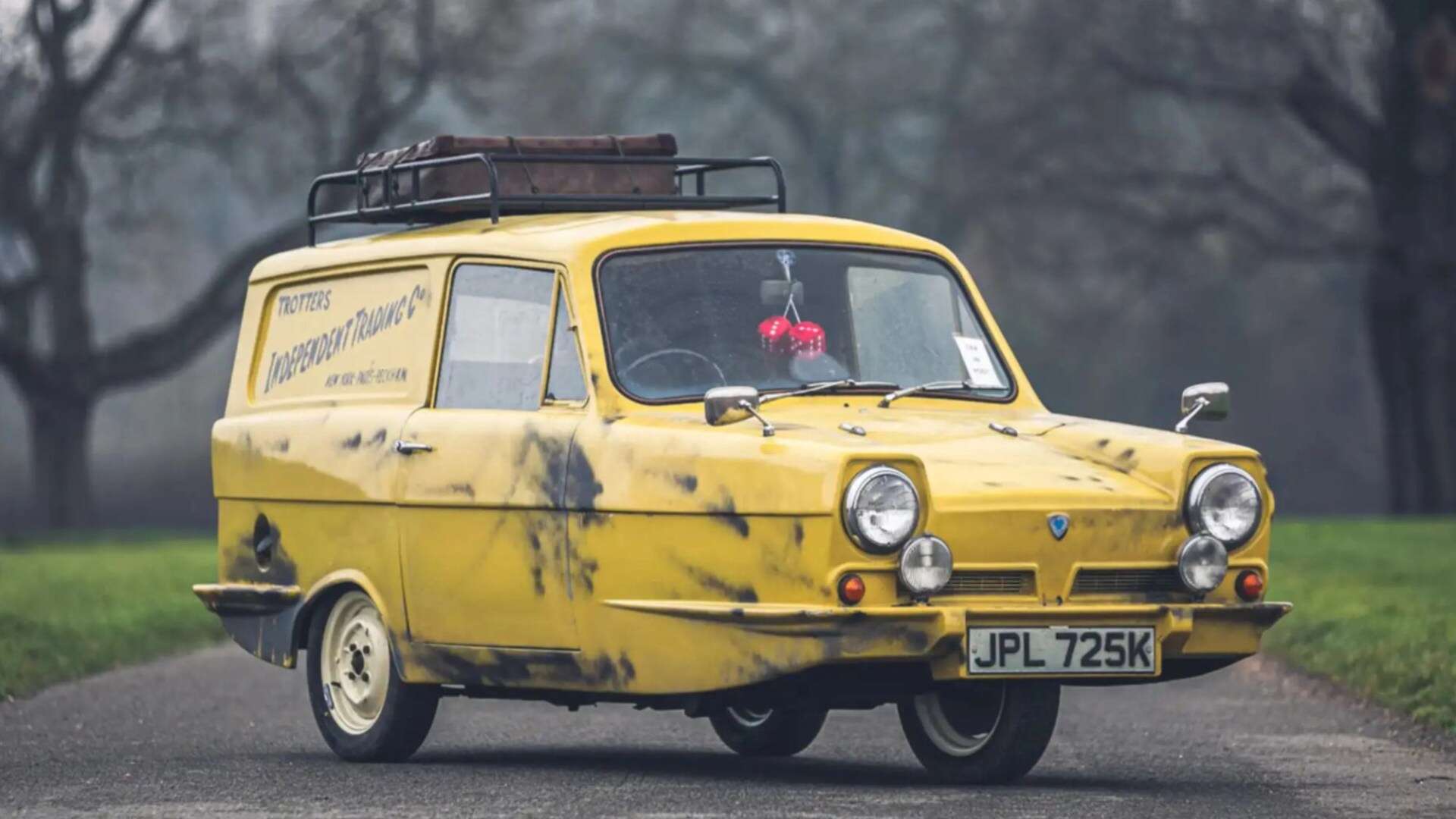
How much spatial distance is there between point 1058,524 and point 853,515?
67cm

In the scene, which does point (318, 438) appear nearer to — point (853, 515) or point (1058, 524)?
point (853, 515)

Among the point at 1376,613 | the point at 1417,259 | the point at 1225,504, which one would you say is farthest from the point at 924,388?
the point at 1417,259

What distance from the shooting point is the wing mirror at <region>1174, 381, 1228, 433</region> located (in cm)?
932

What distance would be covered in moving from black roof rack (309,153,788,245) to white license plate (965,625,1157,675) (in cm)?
268

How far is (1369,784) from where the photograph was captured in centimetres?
898

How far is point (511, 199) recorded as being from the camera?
10.2 metres

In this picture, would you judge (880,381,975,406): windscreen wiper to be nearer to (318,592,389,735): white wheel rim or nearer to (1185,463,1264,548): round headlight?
(1185,463,1264,548): round headlight

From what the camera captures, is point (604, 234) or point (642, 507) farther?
point (604, 234)

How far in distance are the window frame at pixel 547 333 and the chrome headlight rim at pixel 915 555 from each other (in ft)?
4.72

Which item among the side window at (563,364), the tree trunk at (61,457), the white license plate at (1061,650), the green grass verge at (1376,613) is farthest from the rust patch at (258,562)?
the tree trunk at (61,457)

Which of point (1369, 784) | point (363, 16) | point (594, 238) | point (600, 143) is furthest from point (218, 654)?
point (363, 16)

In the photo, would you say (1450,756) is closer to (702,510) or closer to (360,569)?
(702,510)

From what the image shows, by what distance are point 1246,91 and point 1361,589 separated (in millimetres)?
16134

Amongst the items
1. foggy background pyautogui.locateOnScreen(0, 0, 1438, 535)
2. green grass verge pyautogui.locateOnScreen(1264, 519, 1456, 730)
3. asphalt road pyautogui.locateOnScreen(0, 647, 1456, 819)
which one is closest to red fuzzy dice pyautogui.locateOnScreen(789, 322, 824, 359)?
asphalt road pyautogui.locateOnScreen(0, 647, 1456, 819)
